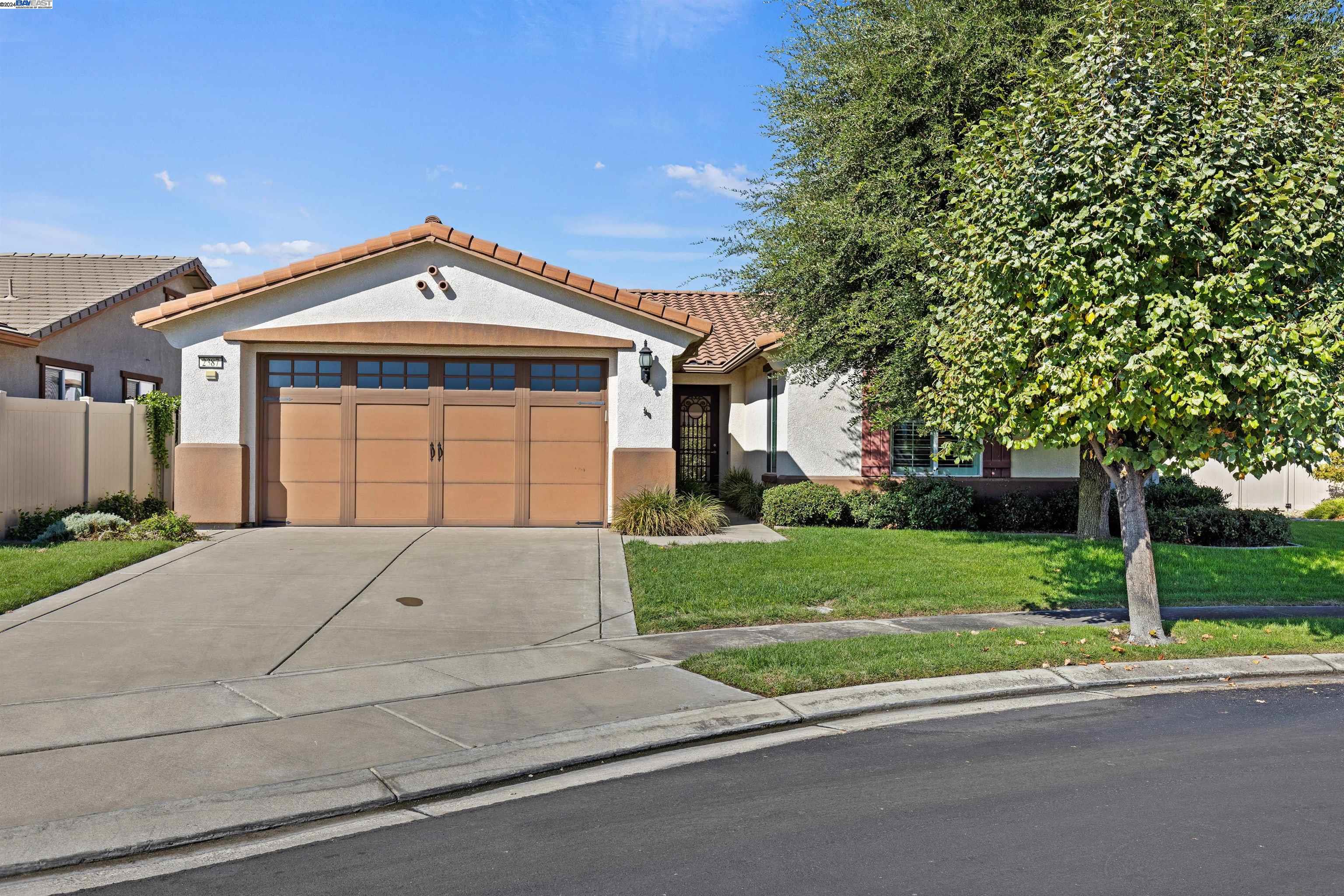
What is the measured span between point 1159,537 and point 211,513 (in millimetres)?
14612

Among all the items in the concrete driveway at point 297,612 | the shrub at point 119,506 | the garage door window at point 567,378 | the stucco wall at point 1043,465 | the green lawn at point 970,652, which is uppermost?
the garage door window at point 567,378

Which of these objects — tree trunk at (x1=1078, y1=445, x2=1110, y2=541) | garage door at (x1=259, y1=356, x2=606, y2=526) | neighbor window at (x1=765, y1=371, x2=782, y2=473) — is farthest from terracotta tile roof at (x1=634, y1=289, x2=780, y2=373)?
tree trunk at (x1=1078, y1=445, x2=1110, y2=541)

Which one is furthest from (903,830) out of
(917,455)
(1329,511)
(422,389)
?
(1329,511)

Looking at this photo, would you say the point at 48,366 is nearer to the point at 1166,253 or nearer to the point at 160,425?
the point at 160,425

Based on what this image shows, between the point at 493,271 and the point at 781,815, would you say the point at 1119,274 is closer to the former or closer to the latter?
the point at 781,815

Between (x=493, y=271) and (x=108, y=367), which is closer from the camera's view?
(x=493, y=271)

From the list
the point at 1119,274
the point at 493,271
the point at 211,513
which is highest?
the point at 493,271

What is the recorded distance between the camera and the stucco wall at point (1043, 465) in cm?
1864

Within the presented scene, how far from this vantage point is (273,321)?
15.0 metres

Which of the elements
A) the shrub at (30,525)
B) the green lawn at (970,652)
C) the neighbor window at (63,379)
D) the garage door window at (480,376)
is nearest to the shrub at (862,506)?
the garage door window at (480,376)

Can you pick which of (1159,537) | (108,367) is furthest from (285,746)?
(108,367)

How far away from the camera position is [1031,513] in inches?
694

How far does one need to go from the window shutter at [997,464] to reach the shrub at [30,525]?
1507cm

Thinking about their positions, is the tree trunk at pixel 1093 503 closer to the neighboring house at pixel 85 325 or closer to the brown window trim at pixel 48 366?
the neighboring house at pixel 85 325
